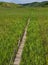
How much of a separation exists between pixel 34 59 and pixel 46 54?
5.63 ft

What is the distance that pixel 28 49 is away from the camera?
57.7 ft

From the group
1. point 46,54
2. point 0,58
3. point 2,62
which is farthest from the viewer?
point 46,54

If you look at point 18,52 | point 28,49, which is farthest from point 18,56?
point 28,49

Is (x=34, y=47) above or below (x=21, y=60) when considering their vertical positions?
below

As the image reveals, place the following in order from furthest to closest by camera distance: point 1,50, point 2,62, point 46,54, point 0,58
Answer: point 1,50 < point 46,54 < point 0,58 < point 2,62

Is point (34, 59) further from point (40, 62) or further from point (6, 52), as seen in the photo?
point (6, 52)

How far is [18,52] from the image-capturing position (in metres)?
16.4

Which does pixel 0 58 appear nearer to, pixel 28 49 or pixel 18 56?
pixel 18 56

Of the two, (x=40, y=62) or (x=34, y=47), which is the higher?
(x=40, y=62)

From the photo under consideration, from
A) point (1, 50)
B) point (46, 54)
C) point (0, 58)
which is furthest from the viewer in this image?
point (1, 50)

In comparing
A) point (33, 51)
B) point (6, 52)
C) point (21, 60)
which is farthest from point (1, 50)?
point (21, 60)

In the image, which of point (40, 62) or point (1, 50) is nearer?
point (40, 62)

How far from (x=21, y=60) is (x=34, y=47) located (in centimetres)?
431

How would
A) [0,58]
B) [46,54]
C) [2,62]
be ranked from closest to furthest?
[2,62]
[0,58]
[46,54]
